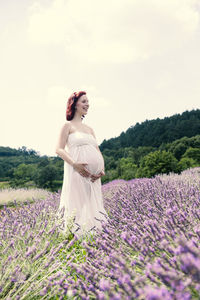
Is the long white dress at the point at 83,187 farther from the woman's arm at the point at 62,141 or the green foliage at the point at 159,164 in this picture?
the green foliage at the point at 159,164

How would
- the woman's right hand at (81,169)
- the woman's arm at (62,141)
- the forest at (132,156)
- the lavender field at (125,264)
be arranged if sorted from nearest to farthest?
the lavender field at (125,264) → the woman's right hand at (81,169) → the woman's arm at (62,141) → the forest at (132,156)

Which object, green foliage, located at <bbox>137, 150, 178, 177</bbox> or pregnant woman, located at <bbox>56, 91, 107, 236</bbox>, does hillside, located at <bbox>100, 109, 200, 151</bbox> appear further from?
pregnant woman, located at <bbox>56, 91, 107, 236</bbox>

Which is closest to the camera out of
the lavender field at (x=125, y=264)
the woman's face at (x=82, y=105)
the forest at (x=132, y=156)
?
the lavender field at (x=125, y=264)

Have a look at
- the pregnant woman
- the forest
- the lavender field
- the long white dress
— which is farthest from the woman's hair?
the forest

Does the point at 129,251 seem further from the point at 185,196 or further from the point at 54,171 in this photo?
the point at 54,171

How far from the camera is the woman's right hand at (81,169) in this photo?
2.92 m

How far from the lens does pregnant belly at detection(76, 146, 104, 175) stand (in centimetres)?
309

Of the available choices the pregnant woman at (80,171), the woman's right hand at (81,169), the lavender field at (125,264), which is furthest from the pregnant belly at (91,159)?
the lavender field at (125,264)

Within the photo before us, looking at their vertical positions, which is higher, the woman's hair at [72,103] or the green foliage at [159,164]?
the woman's hair at [72,103]

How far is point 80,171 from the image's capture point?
2.98 m

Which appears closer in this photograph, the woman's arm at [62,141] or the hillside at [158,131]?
the woman's arm at [62,141]

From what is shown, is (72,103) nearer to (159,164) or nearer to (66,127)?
(66,127)

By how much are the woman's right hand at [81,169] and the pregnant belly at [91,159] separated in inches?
4.5

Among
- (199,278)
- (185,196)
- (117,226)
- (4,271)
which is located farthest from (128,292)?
(185,196)
